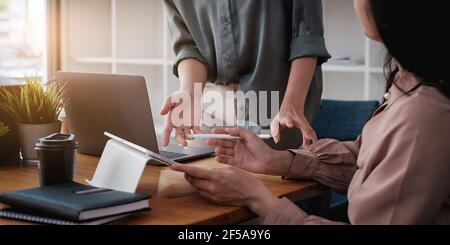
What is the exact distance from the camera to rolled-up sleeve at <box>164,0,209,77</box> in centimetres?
198

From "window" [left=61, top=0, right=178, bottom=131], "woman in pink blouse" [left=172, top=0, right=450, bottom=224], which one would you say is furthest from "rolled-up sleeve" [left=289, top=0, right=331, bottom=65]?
"window" [left=61, top=0, right=178, bottom=131]

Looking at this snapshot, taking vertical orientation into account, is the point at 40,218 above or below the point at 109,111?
below

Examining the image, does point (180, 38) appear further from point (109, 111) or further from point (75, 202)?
point (75, 202)

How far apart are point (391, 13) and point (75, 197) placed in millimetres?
596

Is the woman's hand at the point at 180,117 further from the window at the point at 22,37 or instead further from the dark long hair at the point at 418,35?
the window at the point at 22,37

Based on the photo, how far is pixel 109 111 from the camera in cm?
155

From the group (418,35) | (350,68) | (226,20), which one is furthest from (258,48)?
(350,68)

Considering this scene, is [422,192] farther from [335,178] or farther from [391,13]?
[335,178]

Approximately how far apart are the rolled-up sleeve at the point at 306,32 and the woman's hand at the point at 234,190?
675 mm

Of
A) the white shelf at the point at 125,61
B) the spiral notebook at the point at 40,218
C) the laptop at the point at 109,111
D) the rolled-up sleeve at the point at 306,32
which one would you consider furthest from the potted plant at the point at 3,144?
the white shelf at the point at 125,61

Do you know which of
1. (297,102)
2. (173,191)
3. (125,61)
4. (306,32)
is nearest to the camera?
(173,191)

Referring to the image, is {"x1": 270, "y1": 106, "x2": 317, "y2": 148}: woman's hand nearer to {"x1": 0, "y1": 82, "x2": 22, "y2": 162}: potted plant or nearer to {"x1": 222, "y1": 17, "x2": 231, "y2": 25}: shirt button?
{"x1": 222, "y1": 17, "x2": 231, "y2": 25}: shirt button

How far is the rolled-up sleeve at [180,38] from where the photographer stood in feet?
6.51

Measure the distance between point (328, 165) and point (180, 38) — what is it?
806 millimetres
